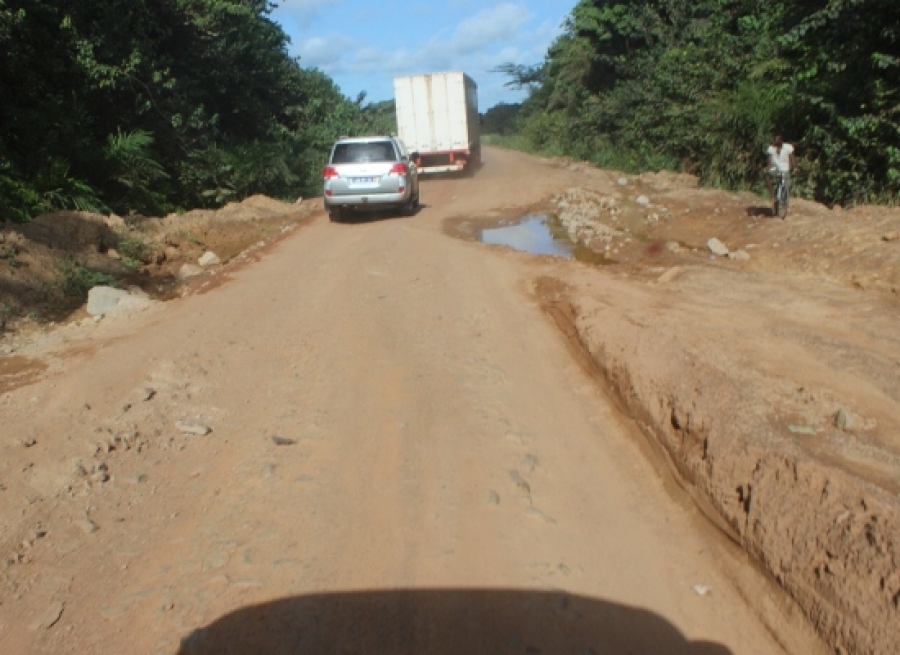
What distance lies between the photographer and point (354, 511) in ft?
15.1

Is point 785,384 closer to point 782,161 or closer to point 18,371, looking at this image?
point 18,371

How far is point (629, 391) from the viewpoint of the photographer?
6.26 m

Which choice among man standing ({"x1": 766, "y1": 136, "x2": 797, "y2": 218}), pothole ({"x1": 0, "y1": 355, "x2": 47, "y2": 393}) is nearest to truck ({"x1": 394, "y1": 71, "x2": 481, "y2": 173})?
man standing ({"x1": 766, "y1": 136, "x2": 797, "y2": 218})

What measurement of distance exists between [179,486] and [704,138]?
61.0 ft

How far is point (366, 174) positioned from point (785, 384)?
12.0 m

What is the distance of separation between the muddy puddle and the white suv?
2211mm

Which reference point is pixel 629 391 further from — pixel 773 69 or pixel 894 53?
pixel 773 69

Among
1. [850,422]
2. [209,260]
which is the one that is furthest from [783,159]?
[209,260]

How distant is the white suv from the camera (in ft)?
54.0

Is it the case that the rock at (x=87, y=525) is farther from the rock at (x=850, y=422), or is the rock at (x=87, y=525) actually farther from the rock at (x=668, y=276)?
the rock at (x=668, y=276)

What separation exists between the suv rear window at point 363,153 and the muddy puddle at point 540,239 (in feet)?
8.90

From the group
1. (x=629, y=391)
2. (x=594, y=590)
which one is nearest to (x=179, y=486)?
(x=594, y=590)

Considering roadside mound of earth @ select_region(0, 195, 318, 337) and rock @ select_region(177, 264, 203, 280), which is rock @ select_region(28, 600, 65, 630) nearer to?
roadside mound of earth @ select_region(0, 195, 318, 337)

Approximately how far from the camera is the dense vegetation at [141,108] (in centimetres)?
1446
